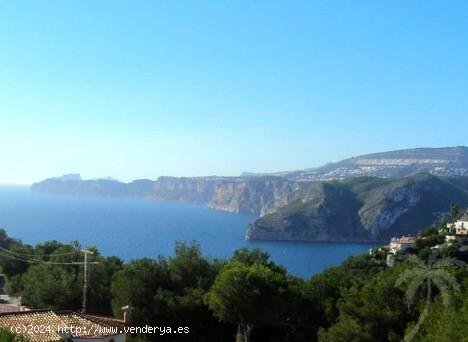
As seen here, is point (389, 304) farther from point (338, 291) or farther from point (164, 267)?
point (164, 267)

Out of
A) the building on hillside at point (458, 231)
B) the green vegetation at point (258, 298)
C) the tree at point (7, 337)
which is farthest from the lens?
the building on hillside at point (458, 231)

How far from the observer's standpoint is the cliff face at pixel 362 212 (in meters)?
140

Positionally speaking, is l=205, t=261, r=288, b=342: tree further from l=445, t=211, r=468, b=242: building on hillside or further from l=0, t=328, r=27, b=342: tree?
l=445, t=211, r=468, b=242: building on hillside

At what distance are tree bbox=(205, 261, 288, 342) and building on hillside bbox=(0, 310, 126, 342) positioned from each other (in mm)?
3492

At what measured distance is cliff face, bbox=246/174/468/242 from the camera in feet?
461

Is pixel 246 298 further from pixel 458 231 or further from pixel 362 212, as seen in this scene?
pixel 362 212

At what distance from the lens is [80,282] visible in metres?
24.9

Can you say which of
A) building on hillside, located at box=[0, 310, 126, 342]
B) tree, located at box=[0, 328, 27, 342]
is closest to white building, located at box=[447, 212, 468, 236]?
building on hillside, located at box=[0, 310, 126, 342]

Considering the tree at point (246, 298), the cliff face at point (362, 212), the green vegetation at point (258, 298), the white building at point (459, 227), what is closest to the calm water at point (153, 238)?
the cliff face at point (362, 212)

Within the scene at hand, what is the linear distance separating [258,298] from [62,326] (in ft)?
21.4

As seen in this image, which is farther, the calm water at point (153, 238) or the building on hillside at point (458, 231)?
the calm water at point (153, 238)

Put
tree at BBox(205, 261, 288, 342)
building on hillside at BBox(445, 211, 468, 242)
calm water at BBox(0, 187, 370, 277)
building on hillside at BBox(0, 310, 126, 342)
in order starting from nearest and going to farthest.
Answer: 1. building on hillside at BBox(0, 310, 126, 342)
2. tree at BBox(205, 261, 288, 342)
3. building on hillside at BBox(445, 211, 468, 242)
4. calm water at BBox(0, 187, 370, 277)

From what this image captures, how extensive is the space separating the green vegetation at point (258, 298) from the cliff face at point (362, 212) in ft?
355

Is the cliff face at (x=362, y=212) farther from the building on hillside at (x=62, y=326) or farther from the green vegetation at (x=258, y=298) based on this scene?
the building on hillside at (x=62, y=326)
